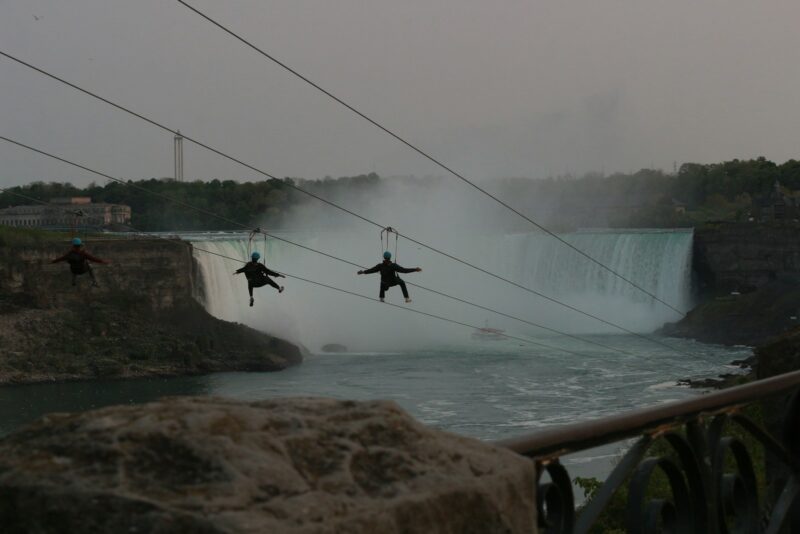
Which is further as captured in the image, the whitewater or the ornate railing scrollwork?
the whitewater

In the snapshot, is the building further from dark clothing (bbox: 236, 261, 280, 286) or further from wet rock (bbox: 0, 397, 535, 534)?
wet rock (bbox: 0, 397, 535, 534)

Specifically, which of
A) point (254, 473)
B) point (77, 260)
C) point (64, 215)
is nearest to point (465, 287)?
point (64, 215)

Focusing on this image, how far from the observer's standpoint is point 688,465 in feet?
9.87

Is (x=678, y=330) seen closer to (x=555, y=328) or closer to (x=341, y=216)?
(x=555, y=328)

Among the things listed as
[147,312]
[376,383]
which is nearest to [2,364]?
[147,312]

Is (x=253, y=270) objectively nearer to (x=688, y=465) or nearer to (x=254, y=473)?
(x=688, y=465)

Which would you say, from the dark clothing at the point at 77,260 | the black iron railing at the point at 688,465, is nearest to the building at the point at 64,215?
the dark clothing at the point at 77,260

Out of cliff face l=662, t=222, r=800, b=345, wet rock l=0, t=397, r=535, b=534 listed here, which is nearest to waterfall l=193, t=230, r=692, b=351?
cliff face l=662, t=222, r=800, b=345

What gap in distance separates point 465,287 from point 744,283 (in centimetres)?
2074

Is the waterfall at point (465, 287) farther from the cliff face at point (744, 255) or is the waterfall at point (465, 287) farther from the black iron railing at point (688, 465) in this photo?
the black iron railing at point (688, 465)

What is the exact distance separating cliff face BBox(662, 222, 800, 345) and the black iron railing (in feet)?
171

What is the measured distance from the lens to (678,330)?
6031 cm

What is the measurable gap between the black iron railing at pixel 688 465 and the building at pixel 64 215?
280 feet

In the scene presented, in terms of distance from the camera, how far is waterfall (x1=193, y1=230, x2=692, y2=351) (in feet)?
214
